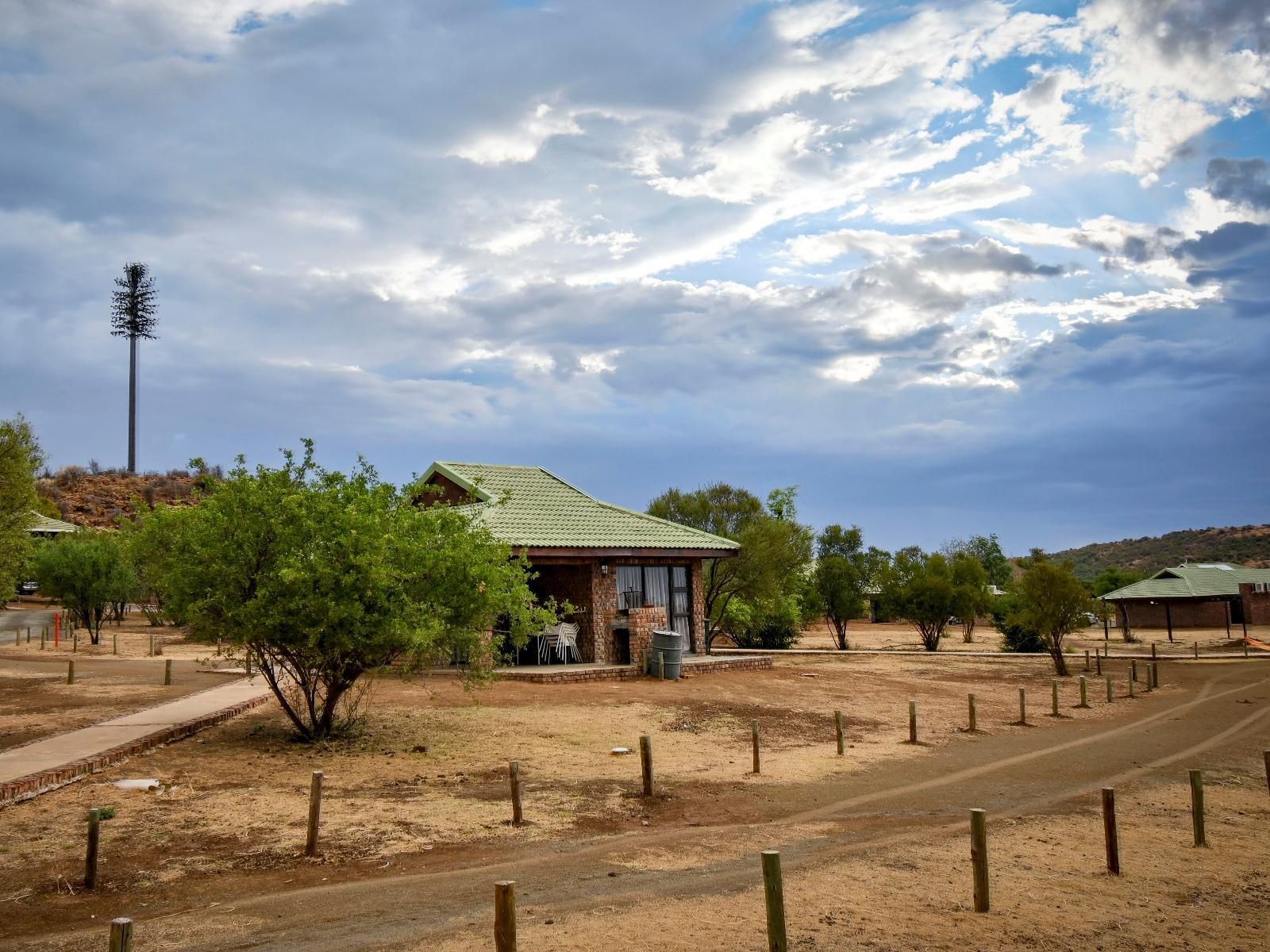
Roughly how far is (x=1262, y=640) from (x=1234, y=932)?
44.4m

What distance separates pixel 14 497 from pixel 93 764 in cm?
1965

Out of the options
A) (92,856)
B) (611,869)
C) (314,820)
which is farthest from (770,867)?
(92,856)

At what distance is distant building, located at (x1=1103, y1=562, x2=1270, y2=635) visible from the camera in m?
53.2

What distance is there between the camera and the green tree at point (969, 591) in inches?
1791

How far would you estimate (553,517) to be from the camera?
27328 mm

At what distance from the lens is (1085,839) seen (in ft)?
35.1

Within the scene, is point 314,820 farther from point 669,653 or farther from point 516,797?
point 669,653

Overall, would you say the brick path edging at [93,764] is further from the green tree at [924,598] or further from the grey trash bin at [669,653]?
the green tree at [924,598]

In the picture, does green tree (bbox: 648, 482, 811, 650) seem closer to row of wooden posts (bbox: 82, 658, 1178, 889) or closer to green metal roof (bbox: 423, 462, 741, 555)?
green metal roof (bbox: 423, 462, 741, 555)

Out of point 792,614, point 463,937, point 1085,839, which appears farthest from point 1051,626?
point 463,937

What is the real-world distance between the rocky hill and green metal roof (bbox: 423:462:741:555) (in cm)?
4688

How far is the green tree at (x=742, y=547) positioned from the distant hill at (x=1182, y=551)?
195ft

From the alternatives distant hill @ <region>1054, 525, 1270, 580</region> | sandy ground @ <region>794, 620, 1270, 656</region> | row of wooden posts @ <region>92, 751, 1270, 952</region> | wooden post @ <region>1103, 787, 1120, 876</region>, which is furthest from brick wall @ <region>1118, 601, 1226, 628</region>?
wooden post @ <region>1103, 787, 1120, 876</region>

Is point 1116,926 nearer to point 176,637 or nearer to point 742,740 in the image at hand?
point 742,740
